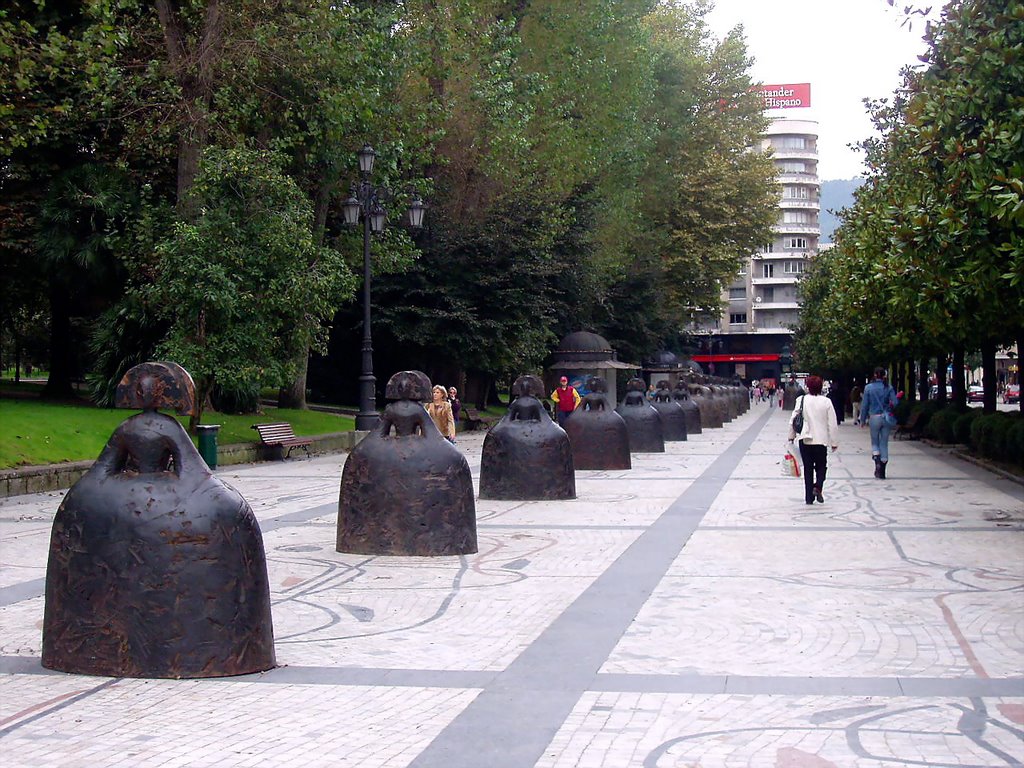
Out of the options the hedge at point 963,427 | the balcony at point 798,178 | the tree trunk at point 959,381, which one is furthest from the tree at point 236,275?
the balcony at point 798,178

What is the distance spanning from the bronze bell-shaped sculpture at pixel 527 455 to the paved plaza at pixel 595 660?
2353 millimetres

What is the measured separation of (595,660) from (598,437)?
14367 millimetres

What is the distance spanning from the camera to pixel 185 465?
6.93 metres

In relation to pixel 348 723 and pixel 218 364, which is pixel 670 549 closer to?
pixel 348 723

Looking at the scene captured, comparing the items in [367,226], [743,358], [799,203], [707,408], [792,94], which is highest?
[792,94]

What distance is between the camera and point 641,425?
27406 millimetres

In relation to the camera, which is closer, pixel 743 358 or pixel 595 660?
pixel 595 660

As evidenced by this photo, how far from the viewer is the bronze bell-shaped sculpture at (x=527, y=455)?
626 inches

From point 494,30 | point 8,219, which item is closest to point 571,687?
point 8,219

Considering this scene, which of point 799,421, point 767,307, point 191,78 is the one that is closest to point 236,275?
point 191,78

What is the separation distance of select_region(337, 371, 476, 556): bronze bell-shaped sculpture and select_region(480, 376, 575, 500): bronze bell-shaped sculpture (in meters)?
4.66

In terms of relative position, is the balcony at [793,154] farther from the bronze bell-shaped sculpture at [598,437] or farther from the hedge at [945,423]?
the bronze bell-shaped sculpture at [598,437]

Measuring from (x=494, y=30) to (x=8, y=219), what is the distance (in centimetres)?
1405

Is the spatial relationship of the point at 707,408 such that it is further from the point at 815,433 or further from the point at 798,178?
the point at 798,178
